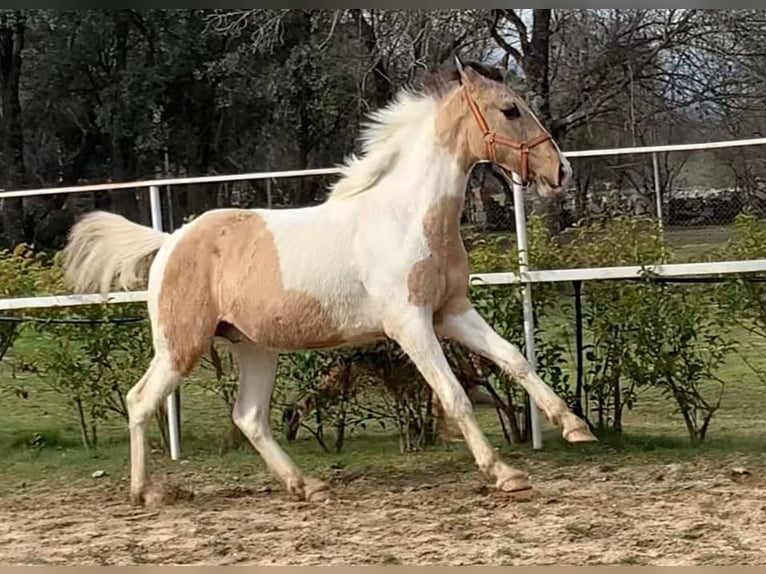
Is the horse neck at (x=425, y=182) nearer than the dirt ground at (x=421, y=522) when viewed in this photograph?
No

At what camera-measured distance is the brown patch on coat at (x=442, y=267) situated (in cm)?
416

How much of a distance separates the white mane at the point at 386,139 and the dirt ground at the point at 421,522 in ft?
4.56

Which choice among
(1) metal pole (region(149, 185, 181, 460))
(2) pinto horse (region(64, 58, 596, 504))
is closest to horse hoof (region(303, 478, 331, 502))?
(2) pinto horse (region(64, 58, 596, 504))

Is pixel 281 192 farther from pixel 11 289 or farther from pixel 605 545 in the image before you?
pixel 605 545

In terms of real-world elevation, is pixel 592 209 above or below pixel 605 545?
above

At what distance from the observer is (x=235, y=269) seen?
436cm

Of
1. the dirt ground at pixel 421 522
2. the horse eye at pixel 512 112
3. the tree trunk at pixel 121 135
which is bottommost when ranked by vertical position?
the dirt ground at pixel 421 522

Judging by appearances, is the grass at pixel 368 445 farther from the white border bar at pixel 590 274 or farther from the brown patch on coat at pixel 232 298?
the brown patch on coat at pixel 232 298

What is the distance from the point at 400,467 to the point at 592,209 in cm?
278

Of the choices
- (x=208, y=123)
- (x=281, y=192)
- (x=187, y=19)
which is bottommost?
(x=281, y=192)

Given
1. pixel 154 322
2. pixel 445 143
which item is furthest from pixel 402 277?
pixel 154 322

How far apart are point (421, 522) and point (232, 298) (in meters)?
1.26

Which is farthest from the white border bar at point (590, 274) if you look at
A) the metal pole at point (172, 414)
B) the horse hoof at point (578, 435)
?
the horse hoof at point (578, 435)

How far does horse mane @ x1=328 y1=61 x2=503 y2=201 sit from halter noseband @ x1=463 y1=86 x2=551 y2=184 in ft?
0.81
